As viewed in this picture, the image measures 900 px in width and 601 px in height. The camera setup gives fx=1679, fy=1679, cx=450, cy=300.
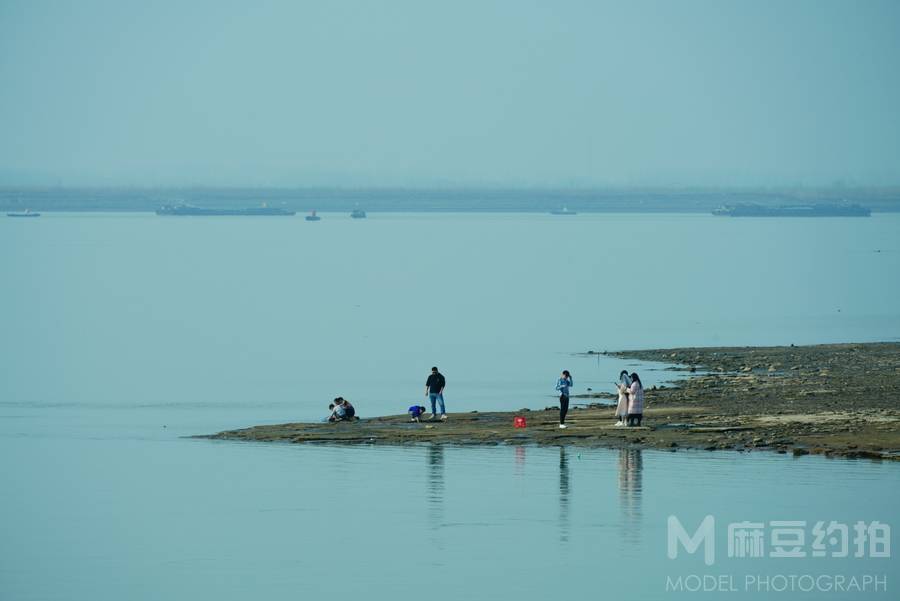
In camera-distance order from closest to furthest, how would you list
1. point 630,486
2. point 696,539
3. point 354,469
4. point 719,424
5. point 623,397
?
point 696,539
point 630,486
point 354,469
point 719,424
point 623,397

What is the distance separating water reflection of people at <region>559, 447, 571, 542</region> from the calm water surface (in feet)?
0.25

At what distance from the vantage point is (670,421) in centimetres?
4144

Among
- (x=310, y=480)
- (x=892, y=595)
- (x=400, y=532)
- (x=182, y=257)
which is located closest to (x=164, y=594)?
(x=400, y=532)

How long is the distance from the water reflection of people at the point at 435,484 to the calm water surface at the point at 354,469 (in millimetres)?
94

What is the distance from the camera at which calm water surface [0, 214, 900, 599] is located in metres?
29.1

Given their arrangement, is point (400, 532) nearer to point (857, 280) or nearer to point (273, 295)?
point (273, 295)

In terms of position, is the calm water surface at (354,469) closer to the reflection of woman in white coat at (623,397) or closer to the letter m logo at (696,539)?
the letter m logo at (696,539)

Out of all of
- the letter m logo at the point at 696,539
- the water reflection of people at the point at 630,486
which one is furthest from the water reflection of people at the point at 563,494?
the letter m logo at the point at 696,539

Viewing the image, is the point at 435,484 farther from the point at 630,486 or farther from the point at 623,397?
the point at 623,397

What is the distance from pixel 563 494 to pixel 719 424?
7798mm

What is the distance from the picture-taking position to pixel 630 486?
1356 inches

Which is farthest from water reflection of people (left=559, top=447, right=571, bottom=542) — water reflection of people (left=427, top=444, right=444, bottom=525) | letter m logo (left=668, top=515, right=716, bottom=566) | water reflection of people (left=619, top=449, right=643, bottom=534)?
water reflection of people (left=427, top=444, right=444, bottom=525)

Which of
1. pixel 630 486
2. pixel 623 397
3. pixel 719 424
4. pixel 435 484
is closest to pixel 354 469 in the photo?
pixel 435 484

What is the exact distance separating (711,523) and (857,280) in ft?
337
